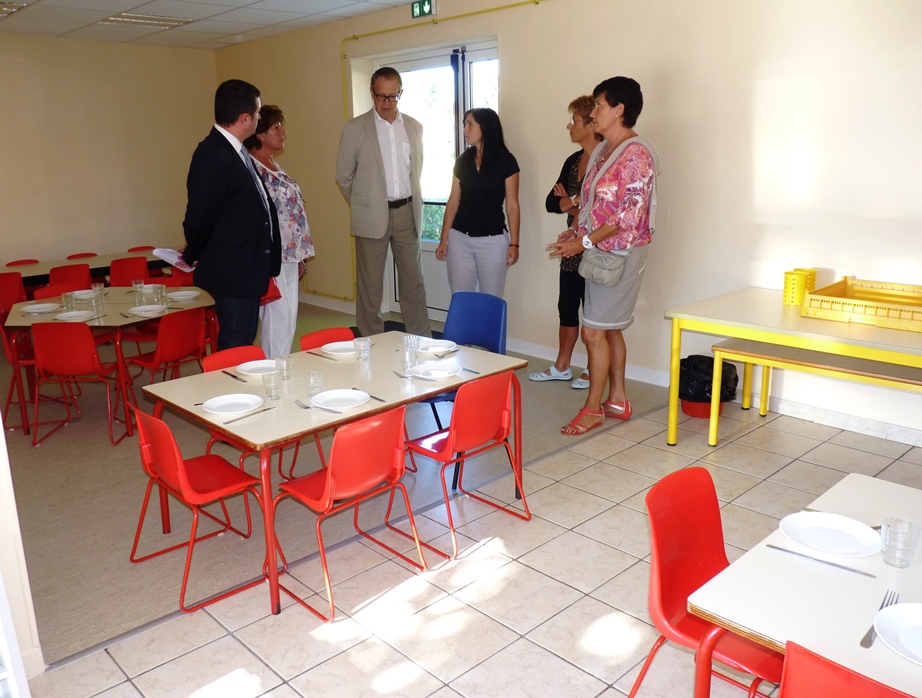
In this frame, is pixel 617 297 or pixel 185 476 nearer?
pixel 185 476

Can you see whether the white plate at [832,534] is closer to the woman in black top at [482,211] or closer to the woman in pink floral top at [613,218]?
the woman in pink floral top at [613,218]

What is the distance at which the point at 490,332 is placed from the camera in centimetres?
398

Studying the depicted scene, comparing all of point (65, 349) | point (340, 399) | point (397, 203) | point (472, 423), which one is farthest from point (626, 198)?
point (65, 349)

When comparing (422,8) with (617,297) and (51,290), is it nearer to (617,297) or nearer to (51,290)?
(617,297)

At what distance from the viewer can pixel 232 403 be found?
2869 mm

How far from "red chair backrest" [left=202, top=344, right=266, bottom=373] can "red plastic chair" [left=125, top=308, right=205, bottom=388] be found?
1004mm

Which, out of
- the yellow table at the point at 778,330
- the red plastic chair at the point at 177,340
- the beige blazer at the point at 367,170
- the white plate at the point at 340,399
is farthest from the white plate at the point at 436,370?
the beige blazer at the point at 367,170

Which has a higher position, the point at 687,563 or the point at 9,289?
the point at 9,289

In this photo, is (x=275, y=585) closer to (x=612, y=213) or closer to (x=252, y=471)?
(x=252, y=471)

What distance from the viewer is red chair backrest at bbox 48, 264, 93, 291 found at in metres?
5.91

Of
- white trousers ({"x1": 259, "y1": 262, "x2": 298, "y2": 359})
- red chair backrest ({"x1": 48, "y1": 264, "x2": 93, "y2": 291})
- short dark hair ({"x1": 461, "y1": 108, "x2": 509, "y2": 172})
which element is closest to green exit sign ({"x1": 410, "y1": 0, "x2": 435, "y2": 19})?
short dark hair ({"x1": 461, "y1": 108, "x2": 509, "y2": 172})

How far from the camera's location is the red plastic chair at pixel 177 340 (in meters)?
4.41

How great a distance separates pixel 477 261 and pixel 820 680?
4.37 m

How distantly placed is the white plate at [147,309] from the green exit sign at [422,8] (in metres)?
3.20
